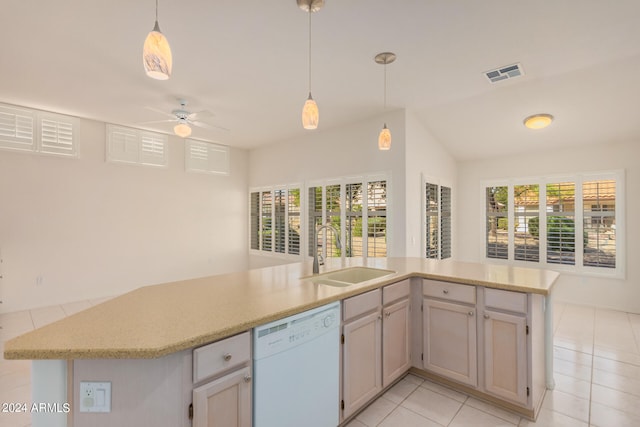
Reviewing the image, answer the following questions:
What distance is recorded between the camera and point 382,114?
4.58 meters

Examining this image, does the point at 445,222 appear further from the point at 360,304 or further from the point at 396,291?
the point at 360,304

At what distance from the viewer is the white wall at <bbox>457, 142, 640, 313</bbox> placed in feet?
13.9

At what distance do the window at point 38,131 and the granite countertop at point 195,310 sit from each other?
13.6ft

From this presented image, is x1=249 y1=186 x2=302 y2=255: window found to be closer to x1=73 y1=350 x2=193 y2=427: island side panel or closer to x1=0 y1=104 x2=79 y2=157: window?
x1=0 y1=104 x2=79 y2=157: window

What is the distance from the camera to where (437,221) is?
511 cm

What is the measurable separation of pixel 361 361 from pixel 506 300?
1.07 m

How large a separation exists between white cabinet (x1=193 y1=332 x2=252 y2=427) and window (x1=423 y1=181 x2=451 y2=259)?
3839 millimetres

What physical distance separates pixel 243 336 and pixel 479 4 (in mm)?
2705

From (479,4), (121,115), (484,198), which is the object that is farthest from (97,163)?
(484,198)

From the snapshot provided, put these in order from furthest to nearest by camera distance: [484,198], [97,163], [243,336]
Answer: [484,198]
[97,163]
[243,336]

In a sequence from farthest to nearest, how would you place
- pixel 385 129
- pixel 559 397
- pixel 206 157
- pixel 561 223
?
pixel 206 157
pixel 561 223
pixel 385 129
pixel 559 397

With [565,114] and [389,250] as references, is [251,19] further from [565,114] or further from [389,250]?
[565,114]

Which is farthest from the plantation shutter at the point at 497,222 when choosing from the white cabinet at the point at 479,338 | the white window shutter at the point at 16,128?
the white window shutter at the point at 16,128

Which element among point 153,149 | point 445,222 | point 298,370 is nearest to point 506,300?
point 298,370
